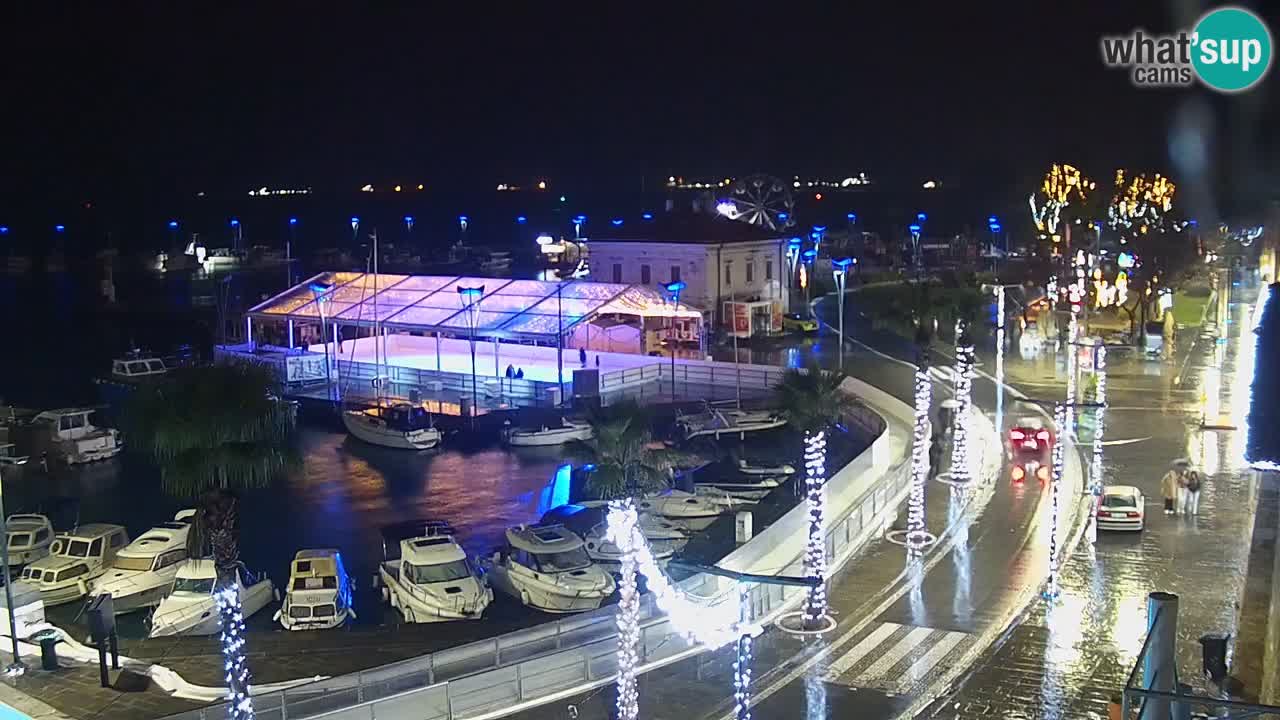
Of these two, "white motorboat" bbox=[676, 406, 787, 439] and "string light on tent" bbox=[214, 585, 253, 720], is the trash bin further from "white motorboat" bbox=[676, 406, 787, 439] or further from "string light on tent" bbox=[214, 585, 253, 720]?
"white motorboat" bbox=[676, 406, 787, 439]

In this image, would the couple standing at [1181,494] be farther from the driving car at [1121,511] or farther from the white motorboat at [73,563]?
the white motorboat at [73,563]

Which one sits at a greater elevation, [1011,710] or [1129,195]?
[1129,195]

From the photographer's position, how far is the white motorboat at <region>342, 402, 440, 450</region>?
3797 cm

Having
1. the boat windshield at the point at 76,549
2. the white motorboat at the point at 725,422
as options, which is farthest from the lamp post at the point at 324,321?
the boat windshield at the point at 76,549

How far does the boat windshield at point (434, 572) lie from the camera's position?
73.5 ft

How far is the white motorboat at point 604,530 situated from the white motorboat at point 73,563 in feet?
30.5

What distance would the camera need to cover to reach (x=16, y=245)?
166250mm

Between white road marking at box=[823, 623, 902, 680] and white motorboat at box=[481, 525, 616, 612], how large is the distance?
20.3ft

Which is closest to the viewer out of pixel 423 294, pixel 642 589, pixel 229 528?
pixel 229 528

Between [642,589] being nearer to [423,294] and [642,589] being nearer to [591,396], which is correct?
[591,396]

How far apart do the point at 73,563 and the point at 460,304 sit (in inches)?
1108

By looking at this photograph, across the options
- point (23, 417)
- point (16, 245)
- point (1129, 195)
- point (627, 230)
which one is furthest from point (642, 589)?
point (16, 245)

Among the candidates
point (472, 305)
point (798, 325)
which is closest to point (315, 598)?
point (472, 305)

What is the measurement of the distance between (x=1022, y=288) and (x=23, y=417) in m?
49.0
